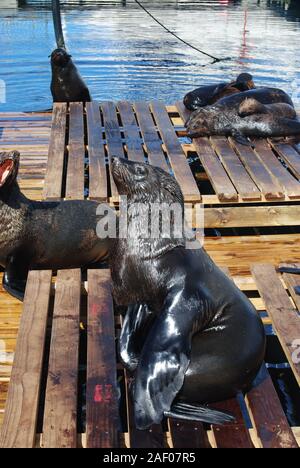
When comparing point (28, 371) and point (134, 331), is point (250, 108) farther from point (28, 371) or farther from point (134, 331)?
point (28, 371)

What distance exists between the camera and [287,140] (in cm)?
717

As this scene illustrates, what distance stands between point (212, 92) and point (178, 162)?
9.70 ft

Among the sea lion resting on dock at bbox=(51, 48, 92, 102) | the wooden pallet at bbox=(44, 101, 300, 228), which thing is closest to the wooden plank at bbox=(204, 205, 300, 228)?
the wooden pallet at bbox=(44, 101, 300, 228)

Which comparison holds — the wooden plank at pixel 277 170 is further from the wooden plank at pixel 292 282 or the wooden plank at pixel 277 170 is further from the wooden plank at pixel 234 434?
the wooden plank at pixel 234 434

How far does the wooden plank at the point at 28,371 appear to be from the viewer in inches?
111

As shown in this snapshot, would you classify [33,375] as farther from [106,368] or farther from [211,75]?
[211,75]

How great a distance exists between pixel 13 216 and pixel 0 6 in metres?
24.3

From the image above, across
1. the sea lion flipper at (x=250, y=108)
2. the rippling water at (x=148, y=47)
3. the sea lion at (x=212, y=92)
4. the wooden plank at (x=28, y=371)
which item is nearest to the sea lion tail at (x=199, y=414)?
the wooden plank at (x=28, y=371)

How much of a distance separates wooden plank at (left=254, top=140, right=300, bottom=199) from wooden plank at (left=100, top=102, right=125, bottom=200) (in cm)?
144

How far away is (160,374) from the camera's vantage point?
2756 mm

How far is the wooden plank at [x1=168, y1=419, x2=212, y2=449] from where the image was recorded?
2.79 m

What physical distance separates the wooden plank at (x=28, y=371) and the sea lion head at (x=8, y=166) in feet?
2.41
